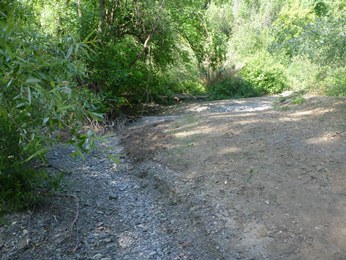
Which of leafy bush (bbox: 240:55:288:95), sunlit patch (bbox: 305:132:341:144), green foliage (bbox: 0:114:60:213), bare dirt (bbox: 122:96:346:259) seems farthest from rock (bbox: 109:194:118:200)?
leafy bush (bbox: 240:55:288:95)

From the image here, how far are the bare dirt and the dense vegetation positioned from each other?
5.33ft

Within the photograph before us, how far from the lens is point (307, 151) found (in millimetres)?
5328

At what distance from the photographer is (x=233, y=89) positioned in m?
16.3

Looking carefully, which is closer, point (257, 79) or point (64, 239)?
point (64, 239)

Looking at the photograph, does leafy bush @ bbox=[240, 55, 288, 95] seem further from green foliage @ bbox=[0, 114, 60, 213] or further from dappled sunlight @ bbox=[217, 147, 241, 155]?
green foliage @ bbox=[0, 114, 60, 213]

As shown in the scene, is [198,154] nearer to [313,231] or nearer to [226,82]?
[313,231]

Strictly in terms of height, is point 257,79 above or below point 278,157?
below

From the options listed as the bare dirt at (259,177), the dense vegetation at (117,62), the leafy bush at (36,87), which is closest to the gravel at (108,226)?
the bare dirt at (259,177)

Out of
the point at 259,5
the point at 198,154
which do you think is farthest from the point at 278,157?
the point at 259,5

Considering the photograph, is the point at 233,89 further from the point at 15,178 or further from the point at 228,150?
the point at 15,178

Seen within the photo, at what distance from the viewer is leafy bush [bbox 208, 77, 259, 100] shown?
15.9 m

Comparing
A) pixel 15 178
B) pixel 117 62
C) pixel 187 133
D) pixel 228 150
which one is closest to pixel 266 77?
pixel 117 62

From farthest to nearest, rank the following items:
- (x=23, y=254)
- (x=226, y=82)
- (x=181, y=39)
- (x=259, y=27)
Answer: (x=259, y=27)
(x=226, y=82)
(x=181, y=39)
(x=23, y=254)

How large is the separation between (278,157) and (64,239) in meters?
3.30
